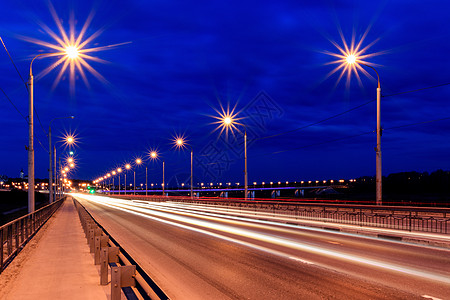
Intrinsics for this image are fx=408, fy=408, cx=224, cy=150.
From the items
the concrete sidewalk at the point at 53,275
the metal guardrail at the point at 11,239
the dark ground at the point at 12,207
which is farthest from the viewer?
the dark ground at the point at 12,207

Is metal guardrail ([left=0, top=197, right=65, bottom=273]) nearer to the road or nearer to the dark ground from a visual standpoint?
the road

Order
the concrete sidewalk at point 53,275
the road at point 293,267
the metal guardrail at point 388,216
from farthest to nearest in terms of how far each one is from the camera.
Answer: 1. the metal guardrail at point 388,216
2. the road at point 293,267
3. the concrete sidewalk at point 53,275

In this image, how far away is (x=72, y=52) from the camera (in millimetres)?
21266

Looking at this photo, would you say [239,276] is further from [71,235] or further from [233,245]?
[71,235]

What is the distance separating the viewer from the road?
8344 millimetres

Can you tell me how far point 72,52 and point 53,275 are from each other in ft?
48.2

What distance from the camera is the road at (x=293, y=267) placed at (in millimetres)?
8344

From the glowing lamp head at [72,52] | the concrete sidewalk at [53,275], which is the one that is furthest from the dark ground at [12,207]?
the concrete sidewalk at [53,275]

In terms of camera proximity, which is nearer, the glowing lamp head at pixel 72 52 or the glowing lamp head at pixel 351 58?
the glowing lamp head at pixel 72 52

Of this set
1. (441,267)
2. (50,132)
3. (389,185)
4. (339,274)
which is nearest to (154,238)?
(339,274)

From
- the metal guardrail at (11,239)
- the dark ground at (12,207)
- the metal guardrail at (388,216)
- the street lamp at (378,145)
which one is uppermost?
the street lamp at (378,145)

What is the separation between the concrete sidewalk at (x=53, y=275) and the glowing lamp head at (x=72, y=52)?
1087 centimetres

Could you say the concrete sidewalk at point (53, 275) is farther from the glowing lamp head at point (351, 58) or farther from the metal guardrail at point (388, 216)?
the glowing lamp head at point (351, 58)

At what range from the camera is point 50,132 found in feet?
141
